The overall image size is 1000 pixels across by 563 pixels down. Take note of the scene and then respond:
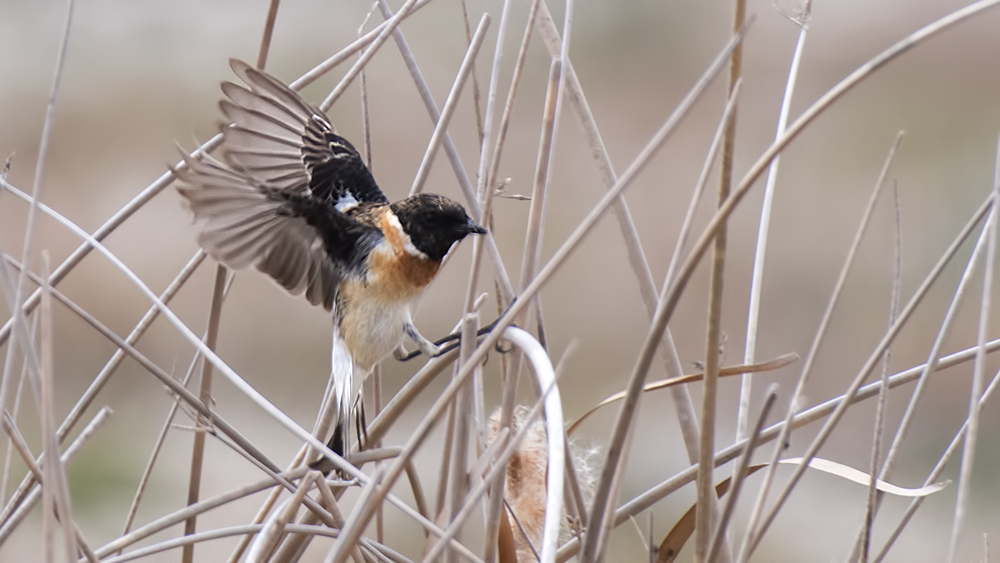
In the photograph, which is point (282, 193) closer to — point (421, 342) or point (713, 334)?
point (421, 342)

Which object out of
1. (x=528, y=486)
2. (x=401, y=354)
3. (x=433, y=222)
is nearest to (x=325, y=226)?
(x=433, y=222)

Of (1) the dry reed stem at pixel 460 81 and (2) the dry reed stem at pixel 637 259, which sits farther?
(1) the dry reed stem at pixel 460 81

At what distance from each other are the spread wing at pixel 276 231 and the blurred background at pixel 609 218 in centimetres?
286

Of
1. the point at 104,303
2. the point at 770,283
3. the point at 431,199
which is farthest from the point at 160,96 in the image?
the point at 431,199

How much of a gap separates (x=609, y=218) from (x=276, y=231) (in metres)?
4.24

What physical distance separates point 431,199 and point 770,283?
3761 millimetres

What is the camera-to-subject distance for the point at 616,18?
21.1ft

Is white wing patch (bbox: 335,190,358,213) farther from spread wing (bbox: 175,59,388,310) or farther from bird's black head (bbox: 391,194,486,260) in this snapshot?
bird's black head (bbox: 391,194,486,260)

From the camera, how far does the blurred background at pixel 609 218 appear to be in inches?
184

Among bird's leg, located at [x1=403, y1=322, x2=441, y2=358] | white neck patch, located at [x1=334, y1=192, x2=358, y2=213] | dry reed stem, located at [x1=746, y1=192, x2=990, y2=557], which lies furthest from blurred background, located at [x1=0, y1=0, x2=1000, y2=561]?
dry reed stem, located at [x1=746, y1=192, x2=990, y2=557]

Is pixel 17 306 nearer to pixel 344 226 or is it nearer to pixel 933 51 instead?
pixel 344 226

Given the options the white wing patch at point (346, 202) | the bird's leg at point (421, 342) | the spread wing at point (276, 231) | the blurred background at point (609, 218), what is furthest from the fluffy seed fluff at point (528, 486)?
the blurred background at point (609, 218)

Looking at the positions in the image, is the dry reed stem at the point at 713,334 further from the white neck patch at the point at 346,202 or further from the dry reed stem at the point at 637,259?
the white neck patch at the point at 346,202

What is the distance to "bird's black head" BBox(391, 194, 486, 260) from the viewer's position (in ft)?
5.39
